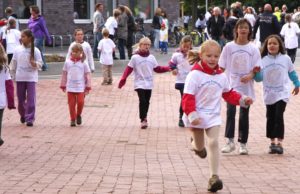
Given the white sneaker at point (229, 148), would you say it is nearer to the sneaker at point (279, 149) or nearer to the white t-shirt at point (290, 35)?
the sneaker at point (279, 149)

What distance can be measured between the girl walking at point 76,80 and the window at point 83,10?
935 inches

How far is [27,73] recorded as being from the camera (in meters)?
14.6

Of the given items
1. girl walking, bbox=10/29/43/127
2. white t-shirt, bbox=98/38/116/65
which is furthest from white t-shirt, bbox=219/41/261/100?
white t-shirt, bbox=98/38/116/65

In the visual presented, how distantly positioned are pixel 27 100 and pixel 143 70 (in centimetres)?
210

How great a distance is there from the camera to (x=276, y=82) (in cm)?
1135

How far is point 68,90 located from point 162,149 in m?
3.54

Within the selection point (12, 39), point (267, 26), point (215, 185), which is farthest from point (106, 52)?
point (215, 185)

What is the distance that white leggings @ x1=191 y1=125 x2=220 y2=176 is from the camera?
27.7 ft

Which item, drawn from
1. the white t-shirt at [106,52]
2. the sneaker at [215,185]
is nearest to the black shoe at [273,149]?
the sneaker at [215,185]

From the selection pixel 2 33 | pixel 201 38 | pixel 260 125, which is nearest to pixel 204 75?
pixel 260 125

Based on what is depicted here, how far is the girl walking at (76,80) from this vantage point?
14813mm

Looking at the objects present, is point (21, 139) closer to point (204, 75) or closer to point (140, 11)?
point (204, 75)

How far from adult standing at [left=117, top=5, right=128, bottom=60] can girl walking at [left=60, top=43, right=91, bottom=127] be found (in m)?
13.6

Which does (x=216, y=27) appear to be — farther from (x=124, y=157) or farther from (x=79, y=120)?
(x=124, y=157)
